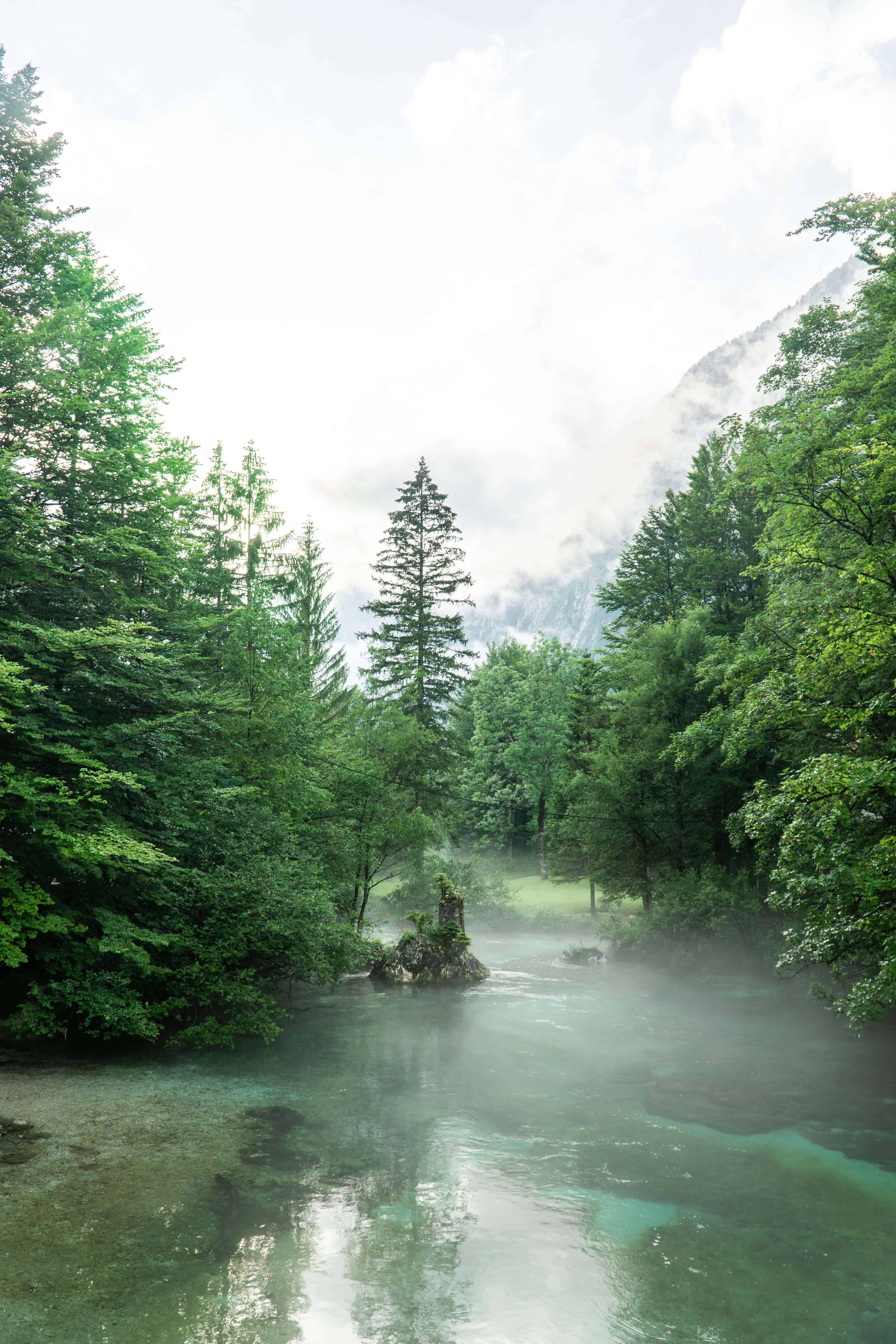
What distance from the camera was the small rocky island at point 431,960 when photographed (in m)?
24.7

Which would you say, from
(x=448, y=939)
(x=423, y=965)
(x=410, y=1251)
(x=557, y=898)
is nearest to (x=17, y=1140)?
(x=410, y=1251)

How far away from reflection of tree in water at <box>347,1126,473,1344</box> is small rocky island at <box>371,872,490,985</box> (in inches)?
556

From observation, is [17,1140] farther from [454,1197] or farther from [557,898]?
[557,898]

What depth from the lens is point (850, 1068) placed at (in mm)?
15547

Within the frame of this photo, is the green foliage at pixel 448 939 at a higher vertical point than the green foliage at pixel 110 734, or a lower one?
lower

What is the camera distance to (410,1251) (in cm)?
803

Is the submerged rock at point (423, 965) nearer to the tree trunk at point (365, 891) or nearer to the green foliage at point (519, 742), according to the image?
the tree trunk at point (365, 891)

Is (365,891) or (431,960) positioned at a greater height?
(365,891)

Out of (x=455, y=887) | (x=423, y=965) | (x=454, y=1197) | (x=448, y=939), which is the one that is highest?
(x=454, y=1197)

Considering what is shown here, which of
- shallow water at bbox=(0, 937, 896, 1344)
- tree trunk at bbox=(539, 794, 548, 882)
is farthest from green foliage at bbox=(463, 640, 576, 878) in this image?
shallow water at bbox=(0, 937, 896, 1344)

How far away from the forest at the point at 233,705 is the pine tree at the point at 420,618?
872 centimetres

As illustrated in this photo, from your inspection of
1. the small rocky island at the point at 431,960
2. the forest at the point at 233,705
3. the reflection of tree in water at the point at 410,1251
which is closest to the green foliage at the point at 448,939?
the small rocky island at the point at 431,960

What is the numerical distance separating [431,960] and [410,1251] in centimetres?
1721

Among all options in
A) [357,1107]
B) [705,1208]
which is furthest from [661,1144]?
[357,1107]
